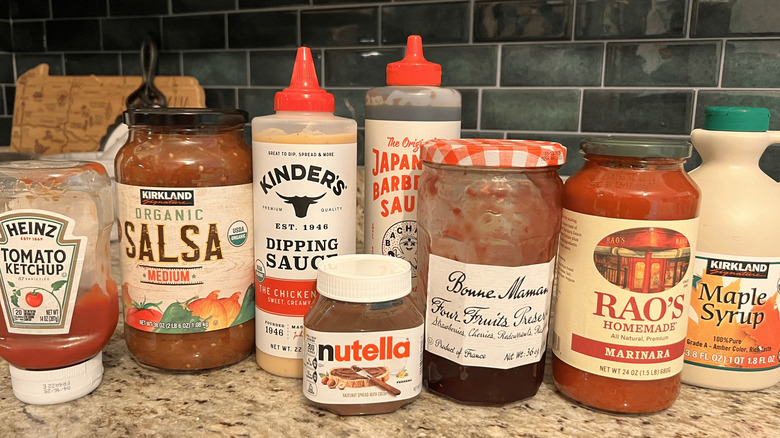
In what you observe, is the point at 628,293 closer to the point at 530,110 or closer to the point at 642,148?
the point at 642,148

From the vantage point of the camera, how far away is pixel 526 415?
0.64 metres

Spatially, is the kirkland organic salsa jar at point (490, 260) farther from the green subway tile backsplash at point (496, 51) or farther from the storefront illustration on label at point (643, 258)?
the green subway tile backsplash at point (496, 51)

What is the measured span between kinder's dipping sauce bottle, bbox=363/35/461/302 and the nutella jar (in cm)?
12

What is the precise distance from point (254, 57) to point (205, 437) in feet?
2.92

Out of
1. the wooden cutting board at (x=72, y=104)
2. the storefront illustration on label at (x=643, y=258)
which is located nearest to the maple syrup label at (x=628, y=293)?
the storefront illustration on label at (x=643, y=258)

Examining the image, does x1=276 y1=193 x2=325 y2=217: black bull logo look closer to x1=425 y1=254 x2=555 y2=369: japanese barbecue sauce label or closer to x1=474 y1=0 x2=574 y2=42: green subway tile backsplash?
x1=425 y1=254 x2=555 y2=369: japanese barbecue sauce label

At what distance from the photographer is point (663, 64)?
1004mm

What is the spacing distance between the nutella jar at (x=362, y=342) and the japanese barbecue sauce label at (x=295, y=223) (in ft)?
0.21

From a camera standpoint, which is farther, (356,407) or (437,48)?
(437,48)

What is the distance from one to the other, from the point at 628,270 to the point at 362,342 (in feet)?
0.91

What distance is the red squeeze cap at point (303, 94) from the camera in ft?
2.21

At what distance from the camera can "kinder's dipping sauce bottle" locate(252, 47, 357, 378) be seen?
26.0 inches

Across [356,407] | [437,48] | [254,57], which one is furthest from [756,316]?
[254,57]

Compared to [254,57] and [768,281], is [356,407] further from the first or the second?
[254,57]
